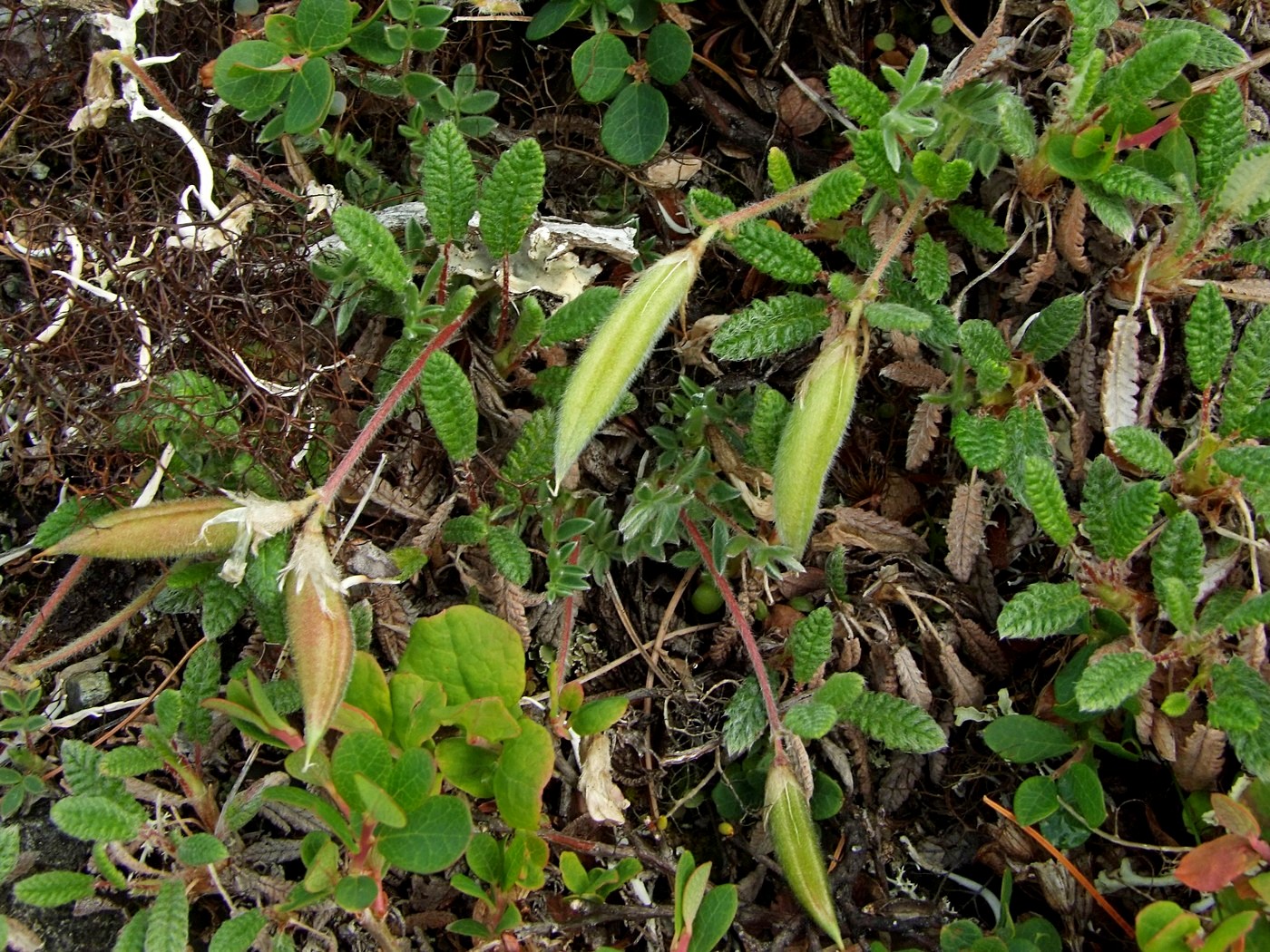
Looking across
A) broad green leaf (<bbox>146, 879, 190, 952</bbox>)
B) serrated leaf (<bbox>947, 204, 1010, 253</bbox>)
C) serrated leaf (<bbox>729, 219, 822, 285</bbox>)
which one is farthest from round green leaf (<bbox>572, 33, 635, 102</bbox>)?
broad green leaf (<bbox>146, 879, 190, 952</bbox>)

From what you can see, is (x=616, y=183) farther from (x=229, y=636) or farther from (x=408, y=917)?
(x=408, y=917)

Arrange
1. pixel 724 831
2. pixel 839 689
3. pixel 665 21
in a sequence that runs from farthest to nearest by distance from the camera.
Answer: pixel 665 21 < pixel 724 831 < pixel 839 689

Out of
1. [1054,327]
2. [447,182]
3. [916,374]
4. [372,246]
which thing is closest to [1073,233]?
[1054,327]

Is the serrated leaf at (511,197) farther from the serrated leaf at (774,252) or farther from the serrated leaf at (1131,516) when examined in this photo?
the serrated leaf at (1131,516)

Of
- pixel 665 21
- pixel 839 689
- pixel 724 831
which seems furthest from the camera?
pixel 665 21

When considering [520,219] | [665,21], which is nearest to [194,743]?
[520,219]

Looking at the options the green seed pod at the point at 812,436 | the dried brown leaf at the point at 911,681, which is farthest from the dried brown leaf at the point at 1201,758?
the green seed pod at the point at 812,436

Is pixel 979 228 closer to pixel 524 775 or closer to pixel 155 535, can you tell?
pixel 524 775

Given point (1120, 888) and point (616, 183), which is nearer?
point (1120, 888)
